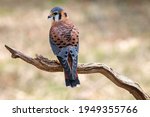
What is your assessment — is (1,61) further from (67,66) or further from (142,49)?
(67,66)

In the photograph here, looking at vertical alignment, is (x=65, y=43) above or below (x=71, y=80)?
above

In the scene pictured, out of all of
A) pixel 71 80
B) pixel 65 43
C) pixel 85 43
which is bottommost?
pixel 71 80

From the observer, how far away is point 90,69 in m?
2.94

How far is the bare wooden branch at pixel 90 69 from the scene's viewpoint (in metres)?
2.93

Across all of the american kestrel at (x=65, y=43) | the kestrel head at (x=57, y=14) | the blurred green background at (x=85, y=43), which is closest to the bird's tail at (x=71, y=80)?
the american kestrel at (x=65, y=43)

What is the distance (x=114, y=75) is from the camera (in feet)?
9.82

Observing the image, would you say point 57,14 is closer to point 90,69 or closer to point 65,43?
point 65,43

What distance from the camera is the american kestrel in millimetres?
2869

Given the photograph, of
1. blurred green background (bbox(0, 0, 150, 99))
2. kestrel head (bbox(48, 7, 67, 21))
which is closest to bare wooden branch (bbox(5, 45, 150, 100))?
kestrel head (bbox(48, 7, 67, 21))

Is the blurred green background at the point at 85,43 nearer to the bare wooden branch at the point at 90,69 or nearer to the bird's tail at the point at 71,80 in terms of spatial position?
the bare wooden branch at the point at 90,69

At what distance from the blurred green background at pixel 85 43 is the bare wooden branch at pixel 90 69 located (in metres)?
1.51

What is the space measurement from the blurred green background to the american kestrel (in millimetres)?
1585

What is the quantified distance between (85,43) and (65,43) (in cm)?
357

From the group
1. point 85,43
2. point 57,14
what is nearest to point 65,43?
point 57,14
